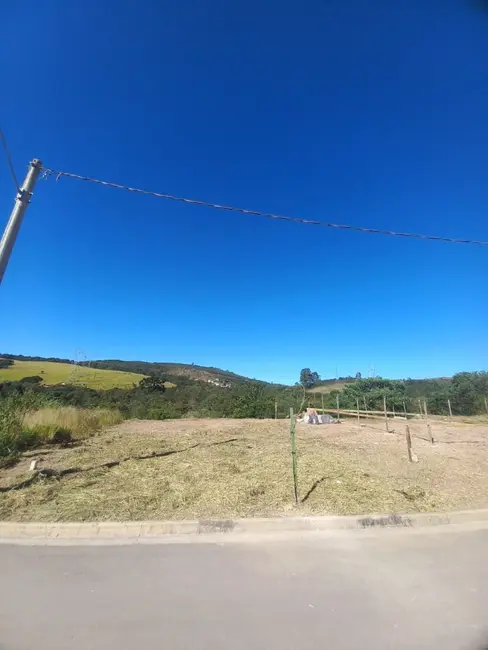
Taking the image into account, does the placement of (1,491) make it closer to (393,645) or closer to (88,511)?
(88,511)

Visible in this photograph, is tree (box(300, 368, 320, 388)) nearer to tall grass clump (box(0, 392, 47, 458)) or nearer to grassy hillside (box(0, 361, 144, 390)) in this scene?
grassy hillside (box(0, 361, 144, 390))

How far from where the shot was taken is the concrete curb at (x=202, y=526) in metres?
4.39

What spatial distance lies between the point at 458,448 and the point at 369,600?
32.3 ft

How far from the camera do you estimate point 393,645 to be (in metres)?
2.46

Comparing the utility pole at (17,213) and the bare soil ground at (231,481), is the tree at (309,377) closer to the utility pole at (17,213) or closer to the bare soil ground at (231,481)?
the bare soil ground at (231,481)

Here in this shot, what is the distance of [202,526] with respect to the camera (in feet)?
15.0

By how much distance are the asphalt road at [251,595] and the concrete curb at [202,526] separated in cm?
32

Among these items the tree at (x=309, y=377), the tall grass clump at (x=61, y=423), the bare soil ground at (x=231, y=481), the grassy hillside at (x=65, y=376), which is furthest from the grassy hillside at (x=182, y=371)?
the bare soil ground at (x=231, y=481)

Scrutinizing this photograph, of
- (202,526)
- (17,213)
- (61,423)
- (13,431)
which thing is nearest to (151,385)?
(61,423)

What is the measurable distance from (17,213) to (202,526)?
18.9ft

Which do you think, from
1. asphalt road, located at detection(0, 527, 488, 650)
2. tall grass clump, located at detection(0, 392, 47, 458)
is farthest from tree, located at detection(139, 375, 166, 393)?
asphalt road, located at detection(0, 527, 488, 650)

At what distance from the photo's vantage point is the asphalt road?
8.27ft

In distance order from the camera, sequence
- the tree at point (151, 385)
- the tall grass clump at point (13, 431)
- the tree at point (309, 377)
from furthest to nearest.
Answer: the tree at point (309, 377) → the tree at point (151, 385) → the tall grass clump at point (13, 431)

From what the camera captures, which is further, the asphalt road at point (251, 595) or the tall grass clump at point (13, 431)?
the tall grass clump at point (13, 431)
